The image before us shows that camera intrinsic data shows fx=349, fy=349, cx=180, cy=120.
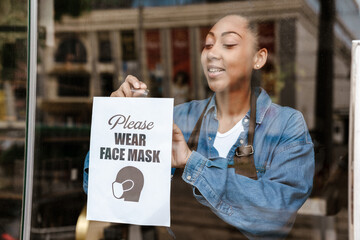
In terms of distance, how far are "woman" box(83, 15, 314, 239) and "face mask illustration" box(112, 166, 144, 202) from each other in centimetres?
18

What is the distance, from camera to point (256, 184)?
1498mm

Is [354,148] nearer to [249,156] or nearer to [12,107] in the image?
[249,156]

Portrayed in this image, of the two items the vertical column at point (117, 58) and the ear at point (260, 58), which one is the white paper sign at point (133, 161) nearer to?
the vertical column at point (117, 58)

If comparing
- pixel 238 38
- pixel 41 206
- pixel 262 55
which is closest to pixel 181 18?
Result: pixel 238 38

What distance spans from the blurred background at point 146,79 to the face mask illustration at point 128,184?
16cm

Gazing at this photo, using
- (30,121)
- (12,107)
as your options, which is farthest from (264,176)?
(12,107)

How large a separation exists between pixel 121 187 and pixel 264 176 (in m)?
0.64

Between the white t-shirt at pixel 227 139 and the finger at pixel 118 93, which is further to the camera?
the finger at pixel 118 93

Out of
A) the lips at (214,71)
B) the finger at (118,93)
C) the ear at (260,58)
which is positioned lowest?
the finger at (118,93)

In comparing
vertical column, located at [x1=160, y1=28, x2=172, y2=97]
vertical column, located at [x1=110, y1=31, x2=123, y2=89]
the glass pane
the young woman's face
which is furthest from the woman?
the glass pane

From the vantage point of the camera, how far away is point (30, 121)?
1.76 metres

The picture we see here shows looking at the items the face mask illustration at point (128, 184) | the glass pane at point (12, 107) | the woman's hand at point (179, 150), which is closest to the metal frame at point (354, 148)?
the woman's hand at point (179, 150)

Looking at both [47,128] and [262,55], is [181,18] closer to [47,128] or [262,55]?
[262,55]

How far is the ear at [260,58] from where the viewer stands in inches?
58.9
